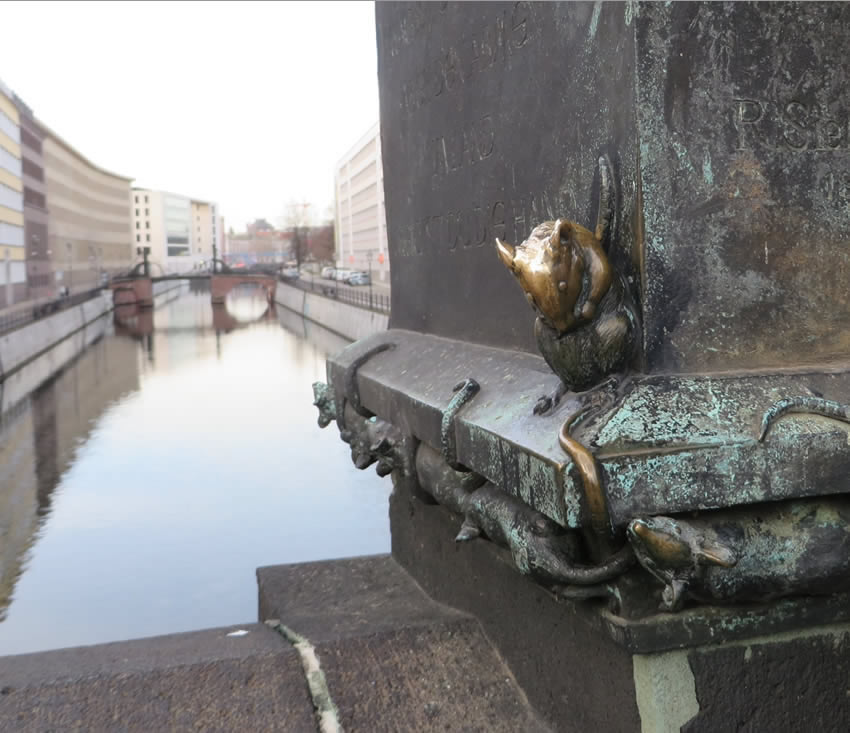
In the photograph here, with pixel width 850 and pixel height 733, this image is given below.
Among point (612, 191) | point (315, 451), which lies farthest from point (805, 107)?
point (315, 451)

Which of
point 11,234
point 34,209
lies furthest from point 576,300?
point 34,209

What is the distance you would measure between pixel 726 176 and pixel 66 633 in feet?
23.0

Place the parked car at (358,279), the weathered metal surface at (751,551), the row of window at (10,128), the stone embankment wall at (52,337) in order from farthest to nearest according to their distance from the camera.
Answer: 1. the parked car at (358,279)
2. the row of window at (10,128)
3. the stone embankment wall at (52,337)
4. the weathered metal surface at (751,551)

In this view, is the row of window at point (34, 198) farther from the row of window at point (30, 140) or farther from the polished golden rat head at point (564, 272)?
the polished golden rat head at point (564, 272)

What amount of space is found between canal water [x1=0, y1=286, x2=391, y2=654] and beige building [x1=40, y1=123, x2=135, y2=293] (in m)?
47.0

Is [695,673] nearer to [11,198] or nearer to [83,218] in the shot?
[11,198]

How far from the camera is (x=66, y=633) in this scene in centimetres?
790

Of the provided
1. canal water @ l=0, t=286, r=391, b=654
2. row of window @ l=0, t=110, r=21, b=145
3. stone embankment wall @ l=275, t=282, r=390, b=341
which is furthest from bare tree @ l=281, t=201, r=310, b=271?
canal water @ l=0, t=286, r=391, b=654

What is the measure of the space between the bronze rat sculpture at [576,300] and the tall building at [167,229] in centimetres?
12487

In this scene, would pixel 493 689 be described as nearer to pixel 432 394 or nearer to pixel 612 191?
pixel 432 394

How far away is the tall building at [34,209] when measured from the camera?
5500 centimetres

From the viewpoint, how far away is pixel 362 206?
75625mm

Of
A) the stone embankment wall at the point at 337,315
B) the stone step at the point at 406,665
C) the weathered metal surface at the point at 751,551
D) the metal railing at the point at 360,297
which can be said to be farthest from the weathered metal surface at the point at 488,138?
the metal railing at the point at 360,297

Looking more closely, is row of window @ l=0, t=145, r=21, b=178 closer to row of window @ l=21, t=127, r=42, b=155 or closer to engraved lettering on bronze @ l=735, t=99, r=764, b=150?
row of window @ l=21, t=127, r=42, b=155
